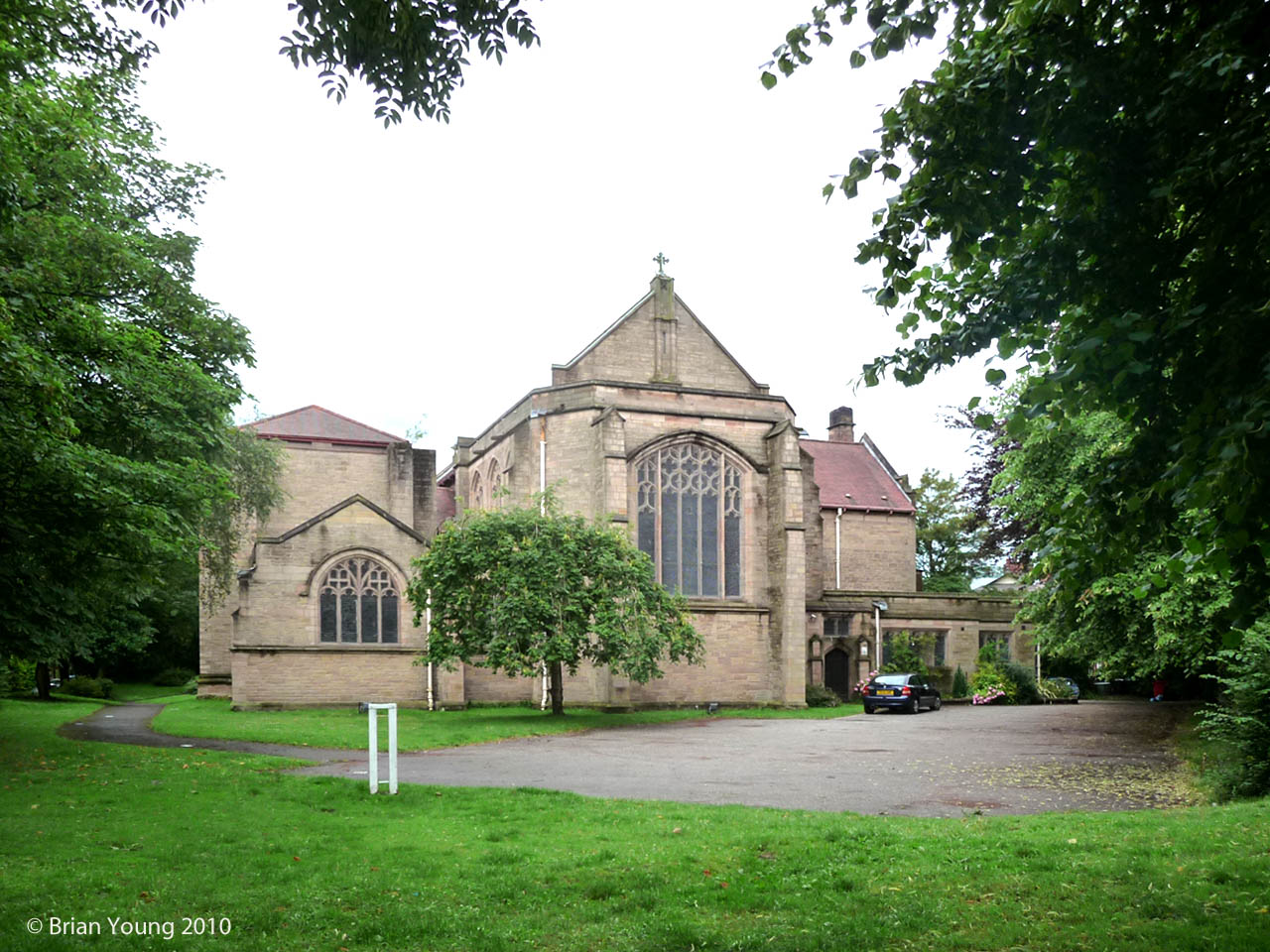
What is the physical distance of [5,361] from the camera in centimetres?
1000

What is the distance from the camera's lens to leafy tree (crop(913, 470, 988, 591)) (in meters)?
64.1

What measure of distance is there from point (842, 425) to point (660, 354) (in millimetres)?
26004

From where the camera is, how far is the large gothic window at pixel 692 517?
36562 mm

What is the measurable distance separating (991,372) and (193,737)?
830 inches

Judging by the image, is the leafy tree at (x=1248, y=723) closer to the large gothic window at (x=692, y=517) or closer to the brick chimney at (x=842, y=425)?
the large gothic window at (x=692, y=517)

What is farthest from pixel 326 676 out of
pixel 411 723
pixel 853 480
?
pixel 853 480

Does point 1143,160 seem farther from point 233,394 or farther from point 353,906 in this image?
point 233,394

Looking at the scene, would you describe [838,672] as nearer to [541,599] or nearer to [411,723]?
[541,599]

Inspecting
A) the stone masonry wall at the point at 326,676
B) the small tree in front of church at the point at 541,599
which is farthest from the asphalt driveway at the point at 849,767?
the stone masonry wall at the point at 326,676

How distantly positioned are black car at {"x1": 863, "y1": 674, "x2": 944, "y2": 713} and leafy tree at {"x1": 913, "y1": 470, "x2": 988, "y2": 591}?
29.9m

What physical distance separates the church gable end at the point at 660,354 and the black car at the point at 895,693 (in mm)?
11300

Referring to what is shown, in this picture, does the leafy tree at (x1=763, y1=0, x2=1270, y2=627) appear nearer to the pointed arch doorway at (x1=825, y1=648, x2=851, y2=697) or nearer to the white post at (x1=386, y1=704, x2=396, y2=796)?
the white post at (x1=386, y1=704, x2=396, y2=796)

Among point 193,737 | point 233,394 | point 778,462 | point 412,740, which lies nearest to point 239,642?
point 193,737
